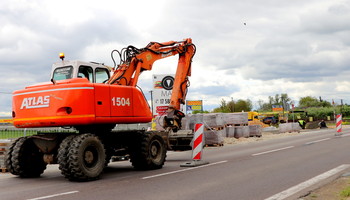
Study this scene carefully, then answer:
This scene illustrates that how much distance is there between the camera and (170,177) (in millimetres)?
10258

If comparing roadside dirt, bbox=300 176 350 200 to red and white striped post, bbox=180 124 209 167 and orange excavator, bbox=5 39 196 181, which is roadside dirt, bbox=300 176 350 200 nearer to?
red and white striped post, bbox=180 124 209 167

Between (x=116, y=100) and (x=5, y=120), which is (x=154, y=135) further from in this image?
(x=5, y=120)

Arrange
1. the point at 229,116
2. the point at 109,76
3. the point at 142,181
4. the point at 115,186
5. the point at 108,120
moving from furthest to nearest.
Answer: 1. the point at 229,116
2. the point at 109,76
3. the point at 108,120
4. the point at 142,181
5. the point at 115,186

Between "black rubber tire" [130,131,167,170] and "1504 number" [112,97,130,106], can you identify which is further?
"black rubber tire" [130,131,167,170]

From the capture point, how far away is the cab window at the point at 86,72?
37.0 ft

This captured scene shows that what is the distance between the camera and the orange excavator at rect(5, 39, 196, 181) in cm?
1006

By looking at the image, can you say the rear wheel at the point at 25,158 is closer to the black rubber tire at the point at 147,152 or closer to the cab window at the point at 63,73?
the cab window at the point at 63,73

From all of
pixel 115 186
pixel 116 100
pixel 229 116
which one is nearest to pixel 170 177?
pixel 115 186

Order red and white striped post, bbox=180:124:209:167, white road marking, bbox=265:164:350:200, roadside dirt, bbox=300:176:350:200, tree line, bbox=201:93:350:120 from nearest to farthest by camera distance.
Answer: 1. roadside dirt, bbox=300:176:350:200
2. white road marking, bbox=265:164:350:200
3. red and white striped post, bbox=180:124:209:167
4. tree line, bbox=201:93:350:120

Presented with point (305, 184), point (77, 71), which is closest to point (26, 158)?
point (77, 71)

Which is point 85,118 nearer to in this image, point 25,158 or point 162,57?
point 25,158

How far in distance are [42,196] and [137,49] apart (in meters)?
6.58

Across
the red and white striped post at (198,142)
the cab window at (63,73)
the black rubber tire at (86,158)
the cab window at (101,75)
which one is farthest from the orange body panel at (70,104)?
the red and white striped post at (198,142)

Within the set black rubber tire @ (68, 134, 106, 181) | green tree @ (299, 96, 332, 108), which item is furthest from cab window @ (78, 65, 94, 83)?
green tree @ (299, 96, 332, 108)
